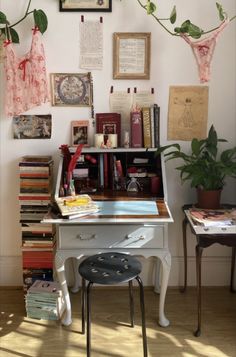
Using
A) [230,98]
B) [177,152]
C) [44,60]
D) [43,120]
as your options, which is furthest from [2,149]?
[230,98]

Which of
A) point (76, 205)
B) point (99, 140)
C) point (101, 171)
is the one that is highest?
point (99, 140)

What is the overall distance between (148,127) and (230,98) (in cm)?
57

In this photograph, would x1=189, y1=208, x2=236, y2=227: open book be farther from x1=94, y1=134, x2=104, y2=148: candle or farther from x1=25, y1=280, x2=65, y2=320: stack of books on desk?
x1=25, y1=280, x2=65, y2=320: stack of books on desk

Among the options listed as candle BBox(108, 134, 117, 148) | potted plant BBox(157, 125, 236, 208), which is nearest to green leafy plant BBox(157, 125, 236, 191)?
potted plant BBox(157, 125, 236, 208)

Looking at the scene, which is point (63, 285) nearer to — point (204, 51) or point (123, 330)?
point (123, 330)

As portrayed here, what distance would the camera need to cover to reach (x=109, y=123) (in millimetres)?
2387

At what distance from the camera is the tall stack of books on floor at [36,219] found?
7.59 feet

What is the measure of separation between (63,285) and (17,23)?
158 centimetres

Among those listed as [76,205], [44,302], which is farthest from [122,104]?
[44,302]

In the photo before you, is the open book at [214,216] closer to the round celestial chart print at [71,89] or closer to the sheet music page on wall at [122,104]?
the sheet music page on wall at [122,104]

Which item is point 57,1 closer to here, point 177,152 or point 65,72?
point 65,72

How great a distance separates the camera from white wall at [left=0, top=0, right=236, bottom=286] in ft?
7.57

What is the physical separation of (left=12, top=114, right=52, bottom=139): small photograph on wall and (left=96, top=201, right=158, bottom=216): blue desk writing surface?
2.15ft

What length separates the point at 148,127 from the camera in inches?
91.8
